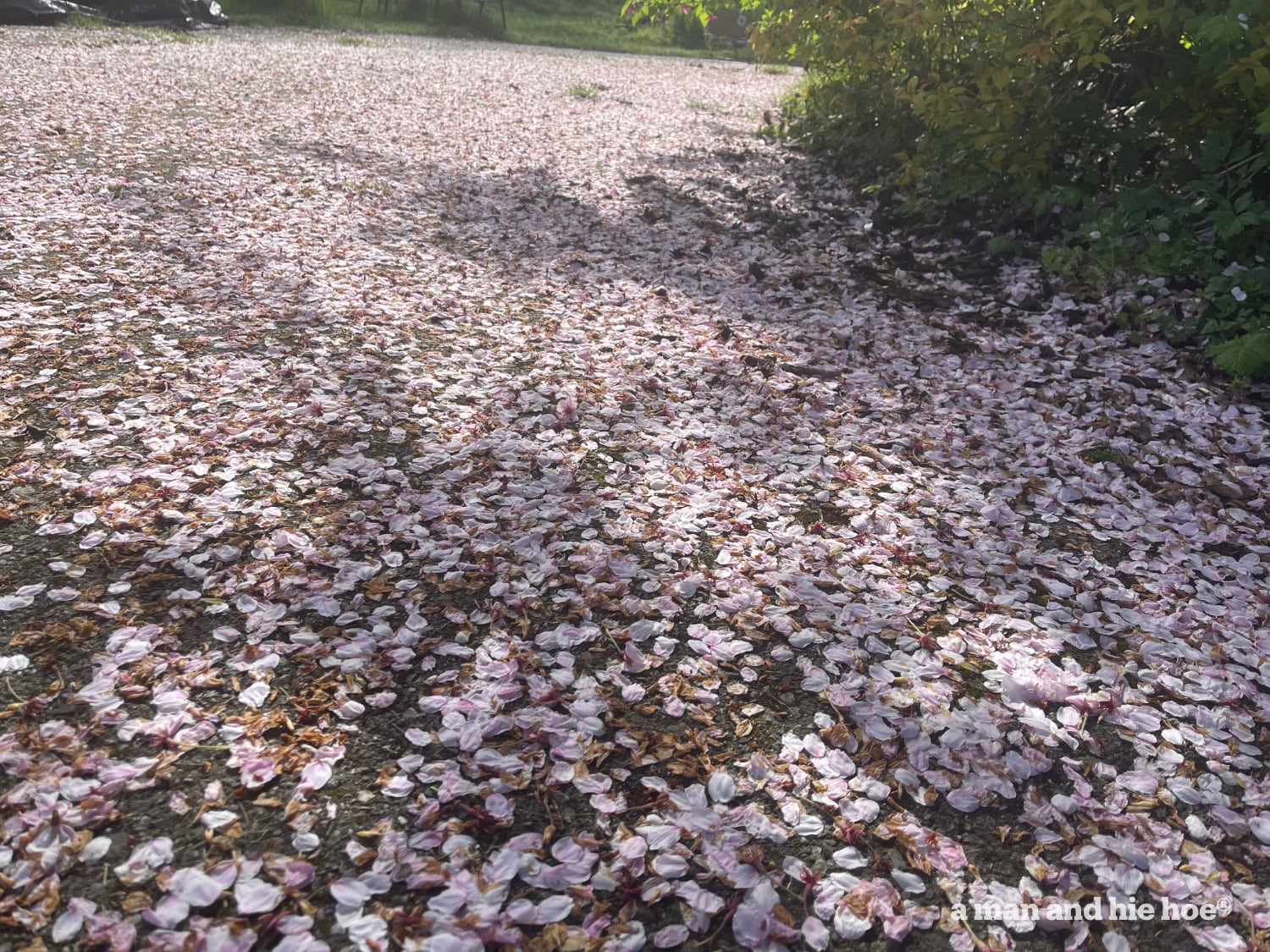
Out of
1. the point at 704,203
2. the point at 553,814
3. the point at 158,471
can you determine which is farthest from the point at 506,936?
the point at 704,203

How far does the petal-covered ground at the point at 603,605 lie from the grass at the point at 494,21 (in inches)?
821

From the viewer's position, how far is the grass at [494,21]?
2548cm

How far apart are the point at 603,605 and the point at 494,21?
33.5 meters

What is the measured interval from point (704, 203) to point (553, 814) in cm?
877

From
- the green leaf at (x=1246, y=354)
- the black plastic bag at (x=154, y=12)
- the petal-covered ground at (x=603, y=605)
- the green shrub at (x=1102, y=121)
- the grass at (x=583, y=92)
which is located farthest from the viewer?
the black plastic bag at (x=154, y=12)

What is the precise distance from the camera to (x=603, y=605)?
368 centimetres

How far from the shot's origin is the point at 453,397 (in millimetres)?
5309

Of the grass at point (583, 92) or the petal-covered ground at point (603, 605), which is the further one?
the grass at point (583, 92)

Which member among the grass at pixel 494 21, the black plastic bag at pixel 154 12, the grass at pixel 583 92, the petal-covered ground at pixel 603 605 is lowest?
the petal-covered ground at pixel 603 605

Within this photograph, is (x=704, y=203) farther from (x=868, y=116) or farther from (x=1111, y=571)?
(x=1111, y=571)

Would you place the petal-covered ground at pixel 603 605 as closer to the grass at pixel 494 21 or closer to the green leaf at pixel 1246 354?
the green leaf at pixel 1246 354

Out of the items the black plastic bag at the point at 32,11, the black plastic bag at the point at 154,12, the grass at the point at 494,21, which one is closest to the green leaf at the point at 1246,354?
the grass at the point at 494,21

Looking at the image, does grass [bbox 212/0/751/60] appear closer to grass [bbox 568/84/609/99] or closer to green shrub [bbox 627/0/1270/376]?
grass [bbox 568/84/609/99]

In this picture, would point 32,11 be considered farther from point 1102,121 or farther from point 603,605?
point 603,605
